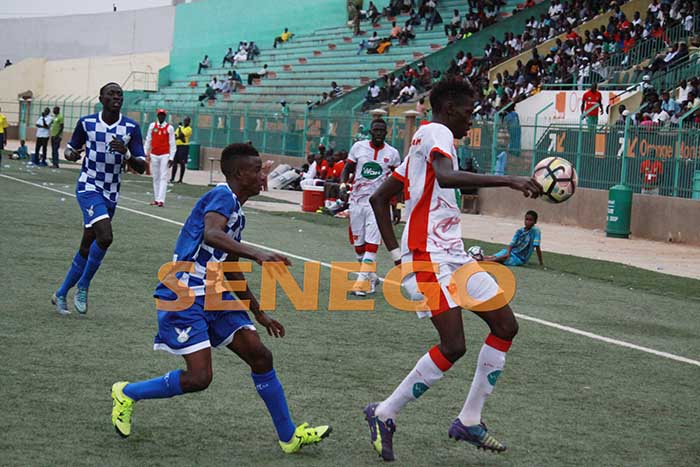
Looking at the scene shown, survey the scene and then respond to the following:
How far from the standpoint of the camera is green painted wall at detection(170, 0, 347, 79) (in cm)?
5541

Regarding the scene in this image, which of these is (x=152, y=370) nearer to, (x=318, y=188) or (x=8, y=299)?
(x=8, y=299)

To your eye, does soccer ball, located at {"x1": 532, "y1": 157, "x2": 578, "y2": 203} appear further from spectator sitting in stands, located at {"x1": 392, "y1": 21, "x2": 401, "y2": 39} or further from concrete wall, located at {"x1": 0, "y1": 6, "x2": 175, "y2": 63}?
concrete wall, located at {"x1": 0, "y1": 6, "x2": 175, "y2": 63}

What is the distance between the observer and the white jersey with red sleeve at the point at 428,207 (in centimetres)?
631

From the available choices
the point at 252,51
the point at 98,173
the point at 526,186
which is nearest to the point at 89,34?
the point at 252,51

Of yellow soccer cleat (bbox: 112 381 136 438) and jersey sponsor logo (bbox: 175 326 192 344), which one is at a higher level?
jersey sponsor logo (bbox: 175 326 192 344)

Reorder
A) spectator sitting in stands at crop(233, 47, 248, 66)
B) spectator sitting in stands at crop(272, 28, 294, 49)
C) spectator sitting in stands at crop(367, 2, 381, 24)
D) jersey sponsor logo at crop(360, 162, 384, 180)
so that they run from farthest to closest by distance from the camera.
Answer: spectator sitting in stands at crop(233, 47, 248, 66) < spectator sitting in stands at crop(272, 28, 294, 49) < spectator sitting in stands at crop(367, 2, 381, 24) < jersey sponsor logo at crop(360, 162, 384, 180)

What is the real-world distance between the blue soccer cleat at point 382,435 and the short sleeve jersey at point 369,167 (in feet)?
22.3

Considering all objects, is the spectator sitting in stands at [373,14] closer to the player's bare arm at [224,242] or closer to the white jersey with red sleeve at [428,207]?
the white jersey with red sleeve at [428,207]

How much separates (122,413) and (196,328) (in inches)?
26.6

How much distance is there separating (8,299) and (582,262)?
31.7ft

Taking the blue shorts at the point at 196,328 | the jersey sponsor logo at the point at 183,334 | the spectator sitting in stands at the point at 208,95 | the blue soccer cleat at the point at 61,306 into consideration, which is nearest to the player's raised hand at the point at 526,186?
the blue shorts at the point at 196,328

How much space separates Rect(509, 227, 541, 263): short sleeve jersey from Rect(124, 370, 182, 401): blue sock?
35.7ft

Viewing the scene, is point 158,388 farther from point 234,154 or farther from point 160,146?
point 160,146

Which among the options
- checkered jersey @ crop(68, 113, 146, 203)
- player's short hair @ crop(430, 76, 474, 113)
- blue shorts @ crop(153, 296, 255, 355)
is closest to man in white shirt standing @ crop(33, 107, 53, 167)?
checkered jersey @ crop(68, 113, 146, 203)
